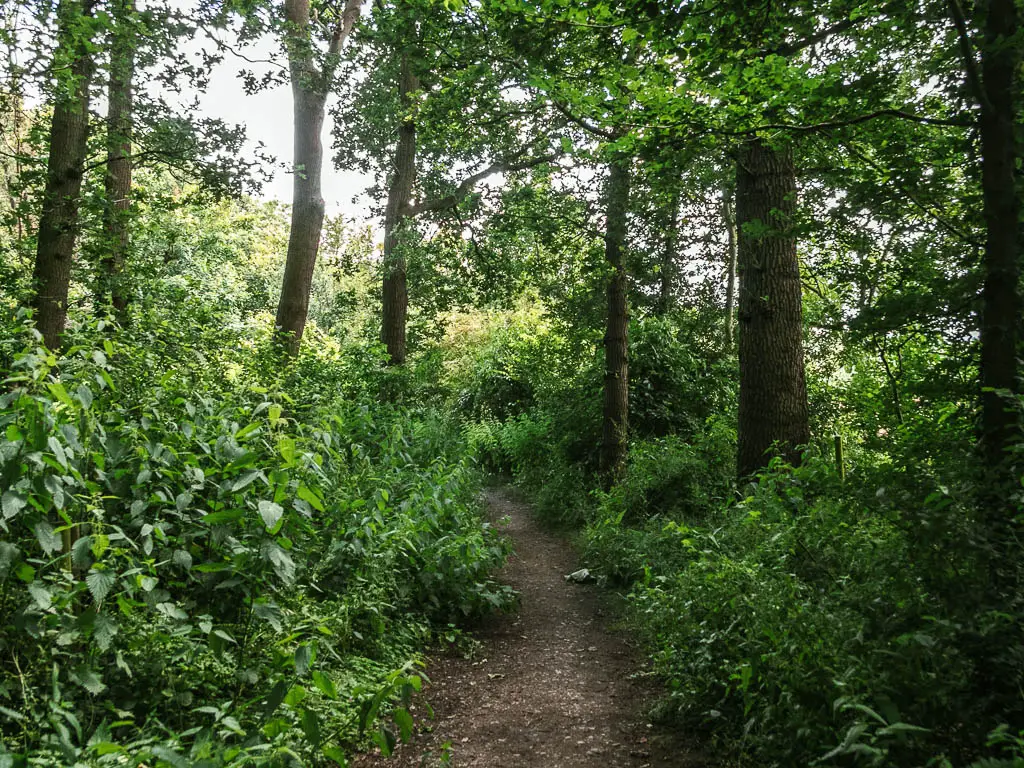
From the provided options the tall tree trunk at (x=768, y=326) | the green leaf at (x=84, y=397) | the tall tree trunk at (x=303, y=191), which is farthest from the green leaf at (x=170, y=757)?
the tall tree trunk at (x=303, y=191)

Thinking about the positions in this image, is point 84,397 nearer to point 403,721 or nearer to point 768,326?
point 403,721

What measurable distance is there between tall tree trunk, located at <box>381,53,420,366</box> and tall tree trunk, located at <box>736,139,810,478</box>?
313 inches

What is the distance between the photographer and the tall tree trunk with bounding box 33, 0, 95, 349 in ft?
20.6

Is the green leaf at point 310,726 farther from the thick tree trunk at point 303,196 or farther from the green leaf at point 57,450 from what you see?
the thick tree trunk at point 303,196

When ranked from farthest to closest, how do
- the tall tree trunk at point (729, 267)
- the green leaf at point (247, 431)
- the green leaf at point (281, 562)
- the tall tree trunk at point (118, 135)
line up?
the tall tree trunk at point (729, 267) → the tall tree trunk at point (118, 135) → the green leaf at point (247, 431) → the green leaf at point (281, 562)

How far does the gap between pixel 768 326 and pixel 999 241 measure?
3882 millimetres

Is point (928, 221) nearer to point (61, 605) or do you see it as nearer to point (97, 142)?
point (61, 605)

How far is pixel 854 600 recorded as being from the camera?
3348mm

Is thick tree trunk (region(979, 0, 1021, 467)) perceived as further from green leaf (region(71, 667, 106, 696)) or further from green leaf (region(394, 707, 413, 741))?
green leaf (region(71, 667, 106, 696))

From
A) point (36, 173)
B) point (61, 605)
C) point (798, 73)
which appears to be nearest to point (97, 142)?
point (36, 173)

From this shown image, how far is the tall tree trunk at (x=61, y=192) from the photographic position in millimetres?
6289

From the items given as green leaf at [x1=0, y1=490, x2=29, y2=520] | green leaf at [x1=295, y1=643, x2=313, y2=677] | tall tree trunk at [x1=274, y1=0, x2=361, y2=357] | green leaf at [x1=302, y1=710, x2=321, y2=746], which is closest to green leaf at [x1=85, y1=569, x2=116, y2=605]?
green leaf at [x1=0, y1=490, x2=29, y2=520]

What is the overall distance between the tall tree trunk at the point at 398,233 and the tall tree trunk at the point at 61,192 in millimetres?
7126

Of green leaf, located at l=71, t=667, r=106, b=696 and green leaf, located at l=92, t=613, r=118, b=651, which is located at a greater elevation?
green leaf, located at l=92, t=613, r=118, b=651
